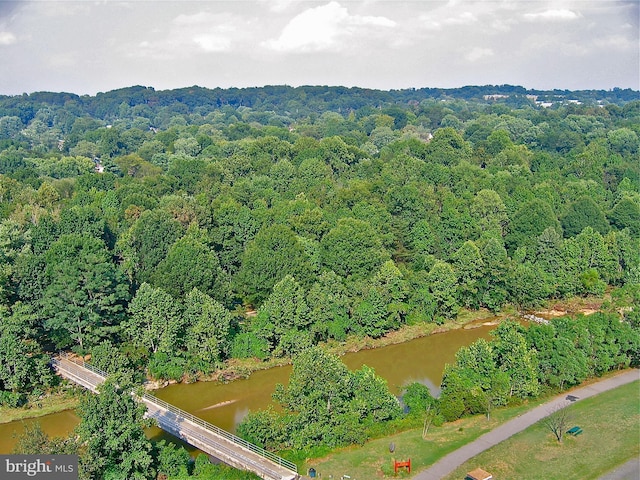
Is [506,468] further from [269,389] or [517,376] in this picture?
[269,389]

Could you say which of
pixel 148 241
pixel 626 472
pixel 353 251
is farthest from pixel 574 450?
pixel 148 241

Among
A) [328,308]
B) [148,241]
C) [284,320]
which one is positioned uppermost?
[148,241]

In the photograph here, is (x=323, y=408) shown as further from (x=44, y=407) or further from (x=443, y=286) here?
(x=443, y=286)

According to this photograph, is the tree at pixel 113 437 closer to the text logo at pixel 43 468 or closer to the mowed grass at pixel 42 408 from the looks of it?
the text logo at pixel 43 468

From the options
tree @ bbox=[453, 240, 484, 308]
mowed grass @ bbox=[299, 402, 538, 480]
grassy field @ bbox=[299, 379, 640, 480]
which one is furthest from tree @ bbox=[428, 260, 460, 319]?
mowed grass @ bbox=[299, 402, 538, 480]

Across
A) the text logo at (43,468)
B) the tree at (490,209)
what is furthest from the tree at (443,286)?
the text logo at (43,468)

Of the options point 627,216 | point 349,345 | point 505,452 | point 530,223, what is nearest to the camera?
point 505,452
